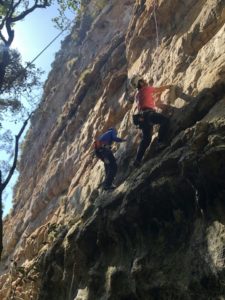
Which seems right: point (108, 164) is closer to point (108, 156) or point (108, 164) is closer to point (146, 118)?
point (108, 156)

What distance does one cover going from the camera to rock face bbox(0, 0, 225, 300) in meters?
7.13

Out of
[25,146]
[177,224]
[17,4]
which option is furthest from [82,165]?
[25,146]

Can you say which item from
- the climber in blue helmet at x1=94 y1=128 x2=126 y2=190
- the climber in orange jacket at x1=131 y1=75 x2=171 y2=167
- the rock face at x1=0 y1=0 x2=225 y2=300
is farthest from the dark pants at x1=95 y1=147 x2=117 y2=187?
the climber in orange jacket at x1=131 y1=75 x2=171 y2=167

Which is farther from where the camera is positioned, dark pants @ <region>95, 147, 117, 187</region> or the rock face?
dark pants @ <region>95, 147, 117, 187</region>

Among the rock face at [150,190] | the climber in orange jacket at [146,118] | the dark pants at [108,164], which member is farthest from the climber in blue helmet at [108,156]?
the climber in orange jacket at [146,118]

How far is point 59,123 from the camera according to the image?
78.7ft

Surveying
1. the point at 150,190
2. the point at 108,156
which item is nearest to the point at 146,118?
the point at 108,156

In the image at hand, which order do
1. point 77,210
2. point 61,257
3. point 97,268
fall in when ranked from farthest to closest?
1. point 77,210
2. point 61,257
3. point 97,268

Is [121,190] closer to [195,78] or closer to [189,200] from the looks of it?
[189,200]

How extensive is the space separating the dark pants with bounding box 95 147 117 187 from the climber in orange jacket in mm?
1419

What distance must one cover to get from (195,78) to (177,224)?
424cm

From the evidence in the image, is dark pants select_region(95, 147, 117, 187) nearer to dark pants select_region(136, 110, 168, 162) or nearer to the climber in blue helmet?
the climber in blue helmet

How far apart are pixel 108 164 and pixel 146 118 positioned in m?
2.10

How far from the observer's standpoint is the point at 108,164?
458 inches
